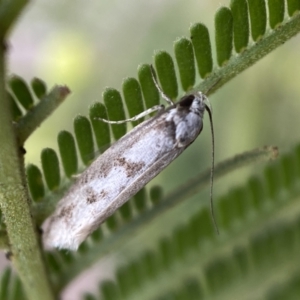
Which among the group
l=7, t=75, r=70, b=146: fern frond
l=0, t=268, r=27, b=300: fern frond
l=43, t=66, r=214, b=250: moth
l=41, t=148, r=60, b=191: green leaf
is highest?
l=7, t=75, r=70, b=146: fern frond

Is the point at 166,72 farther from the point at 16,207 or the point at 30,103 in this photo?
the point at 16,207

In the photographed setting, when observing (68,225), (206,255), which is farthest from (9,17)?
(206,255)

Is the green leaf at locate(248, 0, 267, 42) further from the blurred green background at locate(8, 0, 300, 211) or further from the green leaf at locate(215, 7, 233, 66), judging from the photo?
the blurred green background at locate(8, 0, 300, 211)

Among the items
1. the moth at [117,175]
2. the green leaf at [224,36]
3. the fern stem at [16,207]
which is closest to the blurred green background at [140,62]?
the moth at [117,175]

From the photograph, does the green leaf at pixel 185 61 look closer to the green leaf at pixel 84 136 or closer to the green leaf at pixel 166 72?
the green leaf at pixel 166 72

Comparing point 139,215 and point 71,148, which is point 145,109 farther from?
point 139,215

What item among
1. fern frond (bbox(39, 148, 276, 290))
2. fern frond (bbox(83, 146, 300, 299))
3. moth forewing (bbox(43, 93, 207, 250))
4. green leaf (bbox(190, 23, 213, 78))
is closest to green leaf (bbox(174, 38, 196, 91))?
green leaf (bbox(190, 23, 213, 78))

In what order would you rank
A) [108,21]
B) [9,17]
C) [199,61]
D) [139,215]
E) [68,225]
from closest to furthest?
1. [9,17]
2. [199,61]
3. [68,225]
4. [139,215]
5. [108,21]
